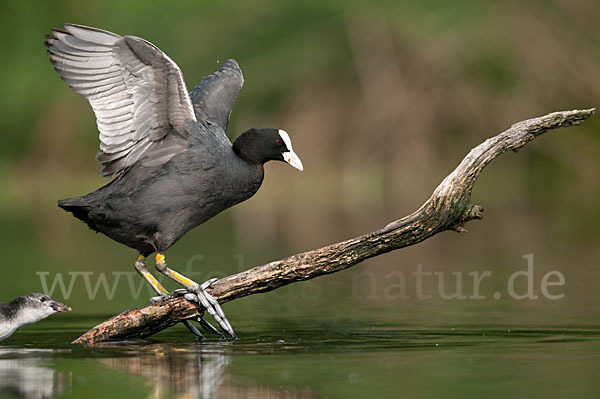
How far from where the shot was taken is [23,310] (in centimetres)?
616

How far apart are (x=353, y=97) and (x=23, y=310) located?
12.4 meters

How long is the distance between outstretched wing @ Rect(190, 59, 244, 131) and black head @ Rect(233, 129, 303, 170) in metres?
0.59

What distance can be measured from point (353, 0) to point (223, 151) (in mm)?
12904

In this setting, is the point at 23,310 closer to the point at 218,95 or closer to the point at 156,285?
the point at 156,285

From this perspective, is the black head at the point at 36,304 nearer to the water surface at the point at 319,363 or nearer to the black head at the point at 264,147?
the water surface at the point at 319,363

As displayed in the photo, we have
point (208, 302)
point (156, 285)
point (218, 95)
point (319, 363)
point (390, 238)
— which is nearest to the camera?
point (319, 363)

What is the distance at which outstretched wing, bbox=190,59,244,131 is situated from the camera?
24.9 ft

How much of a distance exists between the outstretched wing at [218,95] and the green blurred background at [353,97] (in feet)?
18.2

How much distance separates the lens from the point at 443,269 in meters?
9.49

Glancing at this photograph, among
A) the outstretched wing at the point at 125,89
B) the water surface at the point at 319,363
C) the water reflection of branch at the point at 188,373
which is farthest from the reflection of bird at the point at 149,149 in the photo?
the water reflection of branch at the point at 188,373

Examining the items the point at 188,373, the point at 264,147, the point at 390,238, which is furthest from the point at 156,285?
the point at 188,373

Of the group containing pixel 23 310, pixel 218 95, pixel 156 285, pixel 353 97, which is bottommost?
pixel 23 310

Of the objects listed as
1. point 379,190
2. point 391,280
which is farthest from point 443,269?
point 379,190

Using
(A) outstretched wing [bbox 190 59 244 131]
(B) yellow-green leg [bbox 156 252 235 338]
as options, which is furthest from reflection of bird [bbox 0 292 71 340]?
(A) outstretched wing [bbox 190 59 244 131]
